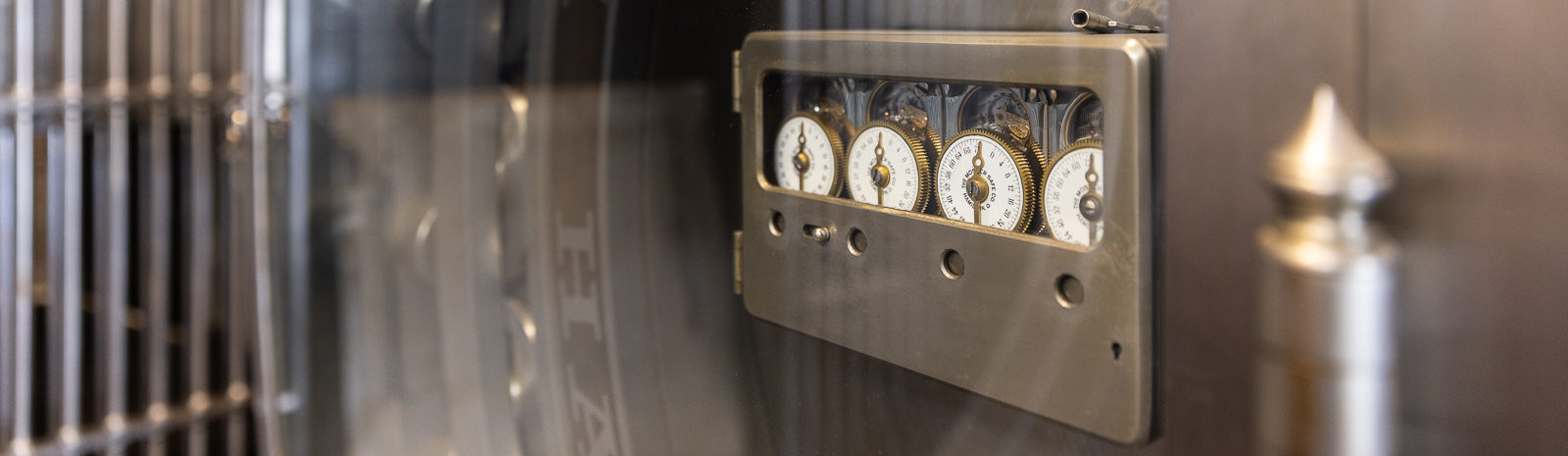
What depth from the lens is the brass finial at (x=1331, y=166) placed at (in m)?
0.26

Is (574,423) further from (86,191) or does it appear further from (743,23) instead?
(86,191)

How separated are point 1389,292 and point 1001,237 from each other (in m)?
0.13

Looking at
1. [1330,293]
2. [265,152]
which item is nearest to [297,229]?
[265,152]

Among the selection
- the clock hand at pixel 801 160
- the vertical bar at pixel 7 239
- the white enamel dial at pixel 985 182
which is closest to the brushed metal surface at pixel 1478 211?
the white enamel dial at pixel 985 182

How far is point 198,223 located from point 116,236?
7 cm

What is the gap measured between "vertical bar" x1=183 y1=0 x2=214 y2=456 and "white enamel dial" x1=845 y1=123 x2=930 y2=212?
788 mm

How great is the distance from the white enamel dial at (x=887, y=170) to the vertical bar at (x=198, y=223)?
79 centimetres

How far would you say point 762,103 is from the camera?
450 mm

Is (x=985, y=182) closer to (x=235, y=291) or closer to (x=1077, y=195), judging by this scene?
(x=1077, y=195)

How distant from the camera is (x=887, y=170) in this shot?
409 millimetres

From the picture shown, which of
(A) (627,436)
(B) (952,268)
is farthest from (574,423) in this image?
(B) (952,268)

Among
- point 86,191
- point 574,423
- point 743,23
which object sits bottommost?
point 574,423

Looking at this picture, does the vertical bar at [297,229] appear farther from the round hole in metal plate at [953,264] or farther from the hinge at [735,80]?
the round hole in metal plate at [953,264]

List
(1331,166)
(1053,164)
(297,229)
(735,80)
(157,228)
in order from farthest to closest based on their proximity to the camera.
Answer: (157,228), (297,229), (735,80), (1053,164), (1331,166)
